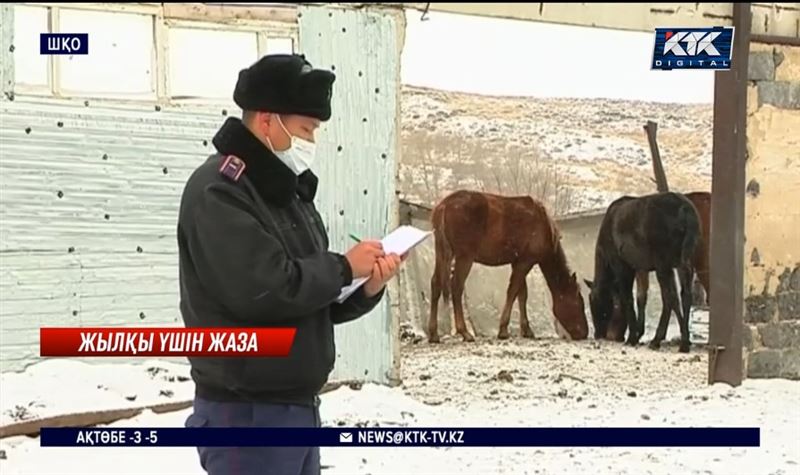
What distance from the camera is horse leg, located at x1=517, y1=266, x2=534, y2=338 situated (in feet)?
20.7

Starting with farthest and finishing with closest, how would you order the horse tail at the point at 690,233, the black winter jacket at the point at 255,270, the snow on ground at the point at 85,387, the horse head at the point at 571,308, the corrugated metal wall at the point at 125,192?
the horse head at the point at 571,308, the horse tail at the point at 690,233, the corrugated metal wall at the point at 125,192, the snow on ground at the point at 85,387, the black winter jacket at the point at 255,270

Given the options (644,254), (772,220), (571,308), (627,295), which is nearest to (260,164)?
(772,220)

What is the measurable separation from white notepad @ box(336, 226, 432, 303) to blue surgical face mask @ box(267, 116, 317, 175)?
0.62ft

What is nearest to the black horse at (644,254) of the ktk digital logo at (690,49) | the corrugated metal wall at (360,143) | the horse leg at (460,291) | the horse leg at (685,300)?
the horse leg at (685,300)

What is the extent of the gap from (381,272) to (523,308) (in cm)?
465

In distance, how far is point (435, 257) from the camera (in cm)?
621

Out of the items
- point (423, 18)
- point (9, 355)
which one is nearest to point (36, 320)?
point (9, 355)

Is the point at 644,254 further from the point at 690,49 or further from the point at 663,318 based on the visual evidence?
the point at 690,49

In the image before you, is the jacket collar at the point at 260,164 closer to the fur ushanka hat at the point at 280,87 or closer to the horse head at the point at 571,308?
the fur ushanka hat at the point at 280,87

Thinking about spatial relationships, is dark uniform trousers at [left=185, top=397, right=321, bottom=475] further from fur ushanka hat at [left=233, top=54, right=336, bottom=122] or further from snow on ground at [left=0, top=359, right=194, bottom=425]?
snow on ground at [left=0, top=359, right=194, bottom=425]

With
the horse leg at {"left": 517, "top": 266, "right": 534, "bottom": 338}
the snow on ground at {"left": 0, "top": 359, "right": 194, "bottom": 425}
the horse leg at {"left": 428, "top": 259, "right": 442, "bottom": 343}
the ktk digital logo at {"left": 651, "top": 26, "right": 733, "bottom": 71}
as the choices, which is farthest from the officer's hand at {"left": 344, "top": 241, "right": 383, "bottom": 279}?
the horse leg at {"left": 517, "top": 266, "right": 534, "bottom": 338}

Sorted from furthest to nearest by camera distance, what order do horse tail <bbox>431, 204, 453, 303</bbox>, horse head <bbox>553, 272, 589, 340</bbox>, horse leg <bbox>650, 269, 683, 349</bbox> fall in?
horse head <bbox>553, 272, 589, 340</bbox>
horse tail <bbox>431, 204, 453, 303</bbox>
horse leg <bbox>650, 269, 683, 349</bbox>

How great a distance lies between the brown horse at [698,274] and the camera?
5777mm

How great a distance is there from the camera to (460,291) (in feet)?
20.2
